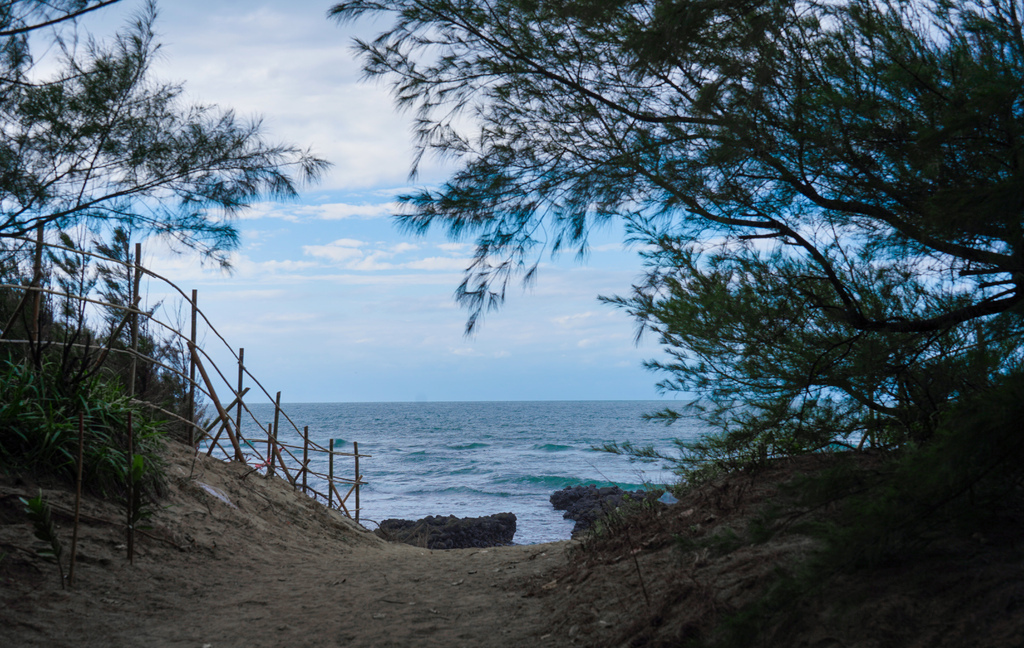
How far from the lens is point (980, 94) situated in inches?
82.9

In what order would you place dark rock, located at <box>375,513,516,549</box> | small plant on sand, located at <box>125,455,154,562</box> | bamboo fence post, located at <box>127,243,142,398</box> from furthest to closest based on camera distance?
1. dark rock, located at <box>375,513,516,549</box>
2. bamboo fence post, located at <box>127,243,142,398</box>
3. small plant on sand, located at <box>125,455,154,562</box>

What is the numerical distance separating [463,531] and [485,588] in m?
9.01

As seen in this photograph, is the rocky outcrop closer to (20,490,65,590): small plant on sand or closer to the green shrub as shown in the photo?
the green shrub

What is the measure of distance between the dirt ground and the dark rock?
6940 millimetres

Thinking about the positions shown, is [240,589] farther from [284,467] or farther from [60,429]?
[284,467]

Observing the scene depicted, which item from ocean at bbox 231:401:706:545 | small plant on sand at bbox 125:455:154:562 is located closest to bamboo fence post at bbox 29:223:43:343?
small plant on sand at bbox 125:455:154:562

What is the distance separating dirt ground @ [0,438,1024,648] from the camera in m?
2.10

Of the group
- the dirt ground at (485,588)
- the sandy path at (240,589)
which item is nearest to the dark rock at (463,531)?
the sandy path at (240,589)

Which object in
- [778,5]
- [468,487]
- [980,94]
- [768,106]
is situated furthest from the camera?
[468,487]

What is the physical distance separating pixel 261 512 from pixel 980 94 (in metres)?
6.86

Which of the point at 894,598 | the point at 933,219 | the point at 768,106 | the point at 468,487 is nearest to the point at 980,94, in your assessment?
the point at 933,219

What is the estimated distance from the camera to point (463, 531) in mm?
13344

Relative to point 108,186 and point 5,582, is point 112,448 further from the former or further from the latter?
point 108,186

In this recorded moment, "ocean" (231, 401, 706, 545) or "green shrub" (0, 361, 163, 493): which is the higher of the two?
"green shrub" (0, 361, 163, 493)
